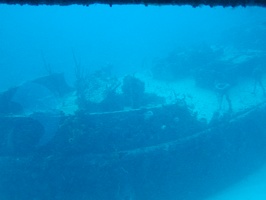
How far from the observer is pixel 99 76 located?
19047 mm

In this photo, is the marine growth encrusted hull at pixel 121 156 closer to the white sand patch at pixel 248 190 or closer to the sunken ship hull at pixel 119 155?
the sunken ship hull at pixel 119 155

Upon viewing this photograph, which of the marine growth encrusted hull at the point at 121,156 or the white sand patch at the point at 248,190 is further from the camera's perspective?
the white sand patch at the point at 248,190

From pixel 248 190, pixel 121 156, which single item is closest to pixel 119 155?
pixel 121 156

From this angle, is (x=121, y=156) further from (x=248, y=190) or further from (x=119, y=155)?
(x=248, y=190)

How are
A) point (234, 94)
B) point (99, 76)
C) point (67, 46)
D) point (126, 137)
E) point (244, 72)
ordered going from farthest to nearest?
point (67, 46) → point (99, 76) → point (244, 72) → point (234, 94) → point (126, 137)

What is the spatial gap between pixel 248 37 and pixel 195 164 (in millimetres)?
18448

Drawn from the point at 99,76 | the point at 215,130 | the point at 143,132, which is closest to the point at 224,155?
the point at 215,130

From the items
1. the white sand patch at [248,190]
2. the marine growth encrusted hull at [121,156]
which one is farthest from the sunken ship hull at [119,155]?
the white sand patch at [248,190]

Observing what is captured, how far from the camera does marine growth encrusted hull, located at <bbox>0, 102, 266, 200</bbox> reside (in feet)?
34.4

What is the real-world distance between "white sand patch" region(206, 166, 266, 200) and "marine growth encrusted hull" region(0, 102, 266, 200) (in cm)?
54

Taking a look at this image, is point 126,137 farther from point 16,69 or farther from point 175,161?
point 16,69

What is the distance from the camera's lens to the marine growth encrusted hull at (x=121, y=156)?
10.5 metres

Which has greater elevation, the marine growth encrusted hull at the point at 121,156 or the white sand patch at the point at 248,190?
the marine growth encrusted hull at the point at 121,156

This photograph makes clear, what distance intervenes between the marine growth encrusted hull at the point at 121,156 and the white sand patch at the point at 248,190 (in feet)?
1.77
